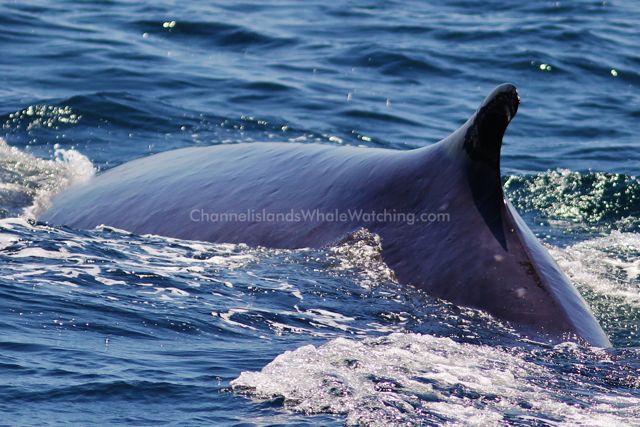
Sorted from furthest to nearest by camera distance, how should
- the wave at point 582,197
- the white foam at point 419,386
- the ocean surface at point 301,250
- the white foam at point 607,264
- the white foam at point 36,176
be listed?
1. the wave at point 582,197
2. the white foam at point 36,176
3. the white foam at point 607,264
4. the ocean surface at point 301,250
5. the white foam at point 419,386

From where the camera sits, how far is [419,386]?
523 centimetres

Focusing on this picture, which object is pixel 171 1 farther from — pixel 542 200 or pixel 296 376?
pixel 296 376

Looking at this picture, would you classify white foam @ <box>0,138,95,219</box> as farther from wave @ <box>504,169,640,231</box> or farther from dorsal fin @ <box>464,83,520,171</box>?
dorsal fin @ <box>464,83,520,171</box>

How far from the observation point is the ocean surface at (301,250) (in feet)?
17.2

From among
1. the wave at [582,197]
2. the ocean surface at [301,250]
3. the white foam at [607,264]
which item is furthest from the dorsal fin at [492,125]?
the wave at [582,197]

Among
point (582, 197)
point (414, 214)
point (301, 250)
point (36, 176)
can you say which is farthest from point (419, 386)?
point (582, 197)

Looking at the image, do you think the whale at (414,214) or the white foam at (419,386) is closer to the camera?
the white foam at (419,386)

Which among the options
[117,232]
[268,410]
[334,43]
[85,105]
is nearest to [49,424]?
[268,410]

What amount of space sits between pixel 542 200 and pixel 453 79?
23.2 ft

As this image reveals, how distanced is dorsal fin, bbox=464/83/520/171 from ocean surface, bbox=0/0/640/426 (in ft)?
2.63

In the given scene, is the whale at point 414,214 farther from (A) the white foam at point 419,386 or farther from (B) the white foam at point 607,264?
(B) the white foam at point 607,264

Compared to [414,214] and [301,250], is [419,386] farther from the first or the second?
[301,250]

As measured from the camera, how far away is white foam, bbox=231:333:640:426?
4941mm

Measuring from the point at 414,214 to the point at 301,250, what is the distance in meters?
0.95
